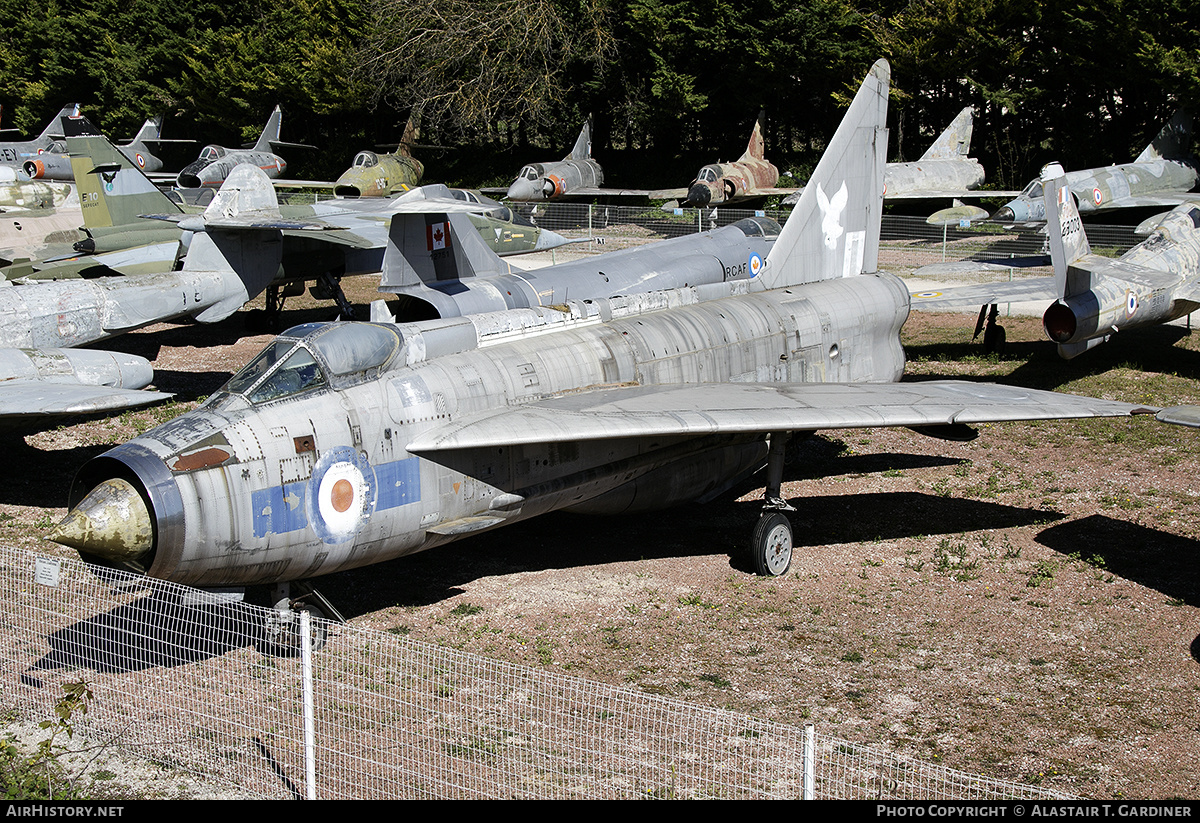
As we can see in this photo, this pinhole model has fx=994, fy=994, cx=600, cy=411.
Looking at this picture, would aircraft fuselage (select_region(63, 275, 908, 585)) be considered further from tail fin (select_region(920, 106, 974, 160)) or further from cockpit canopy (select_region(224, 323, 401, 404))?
tail fin (select_region(920, 106, 974, 160))

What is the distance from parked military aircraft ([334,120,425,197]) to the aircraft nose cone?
31.1 metres

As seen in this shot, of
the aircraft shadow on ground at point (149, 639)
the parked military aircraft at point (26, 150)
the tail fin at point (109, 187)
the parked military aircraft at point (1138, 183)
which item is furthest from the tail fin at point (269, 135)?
the aircraft shadow on ground at point (149, 639)

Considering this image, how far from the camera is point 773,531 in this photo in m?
11.4

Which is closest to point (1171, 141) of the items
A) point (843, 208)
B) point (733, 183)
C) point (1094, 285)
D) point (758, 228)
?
point (733, 183)

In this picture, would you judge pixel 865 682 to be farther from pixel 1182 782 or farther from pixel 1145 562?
pixel 1145 562

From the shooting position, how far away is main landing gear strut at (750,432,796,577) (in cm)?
1133

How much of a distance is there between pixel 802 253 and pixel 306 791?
10.0 metres

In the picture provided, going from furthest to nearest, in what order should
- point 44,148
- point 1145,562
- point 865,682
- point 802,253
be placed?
point 44,148 < point 802,253 < point 1145,562 < point 865,682

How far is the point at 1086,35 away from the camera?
35.2 m

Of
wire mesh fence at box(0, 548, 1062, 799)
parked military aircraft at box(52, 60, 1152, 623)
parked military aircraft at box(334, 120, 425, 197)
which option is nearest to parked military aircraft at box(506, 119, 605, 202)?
parked military aircraft at box(334, 120, 425, 197)

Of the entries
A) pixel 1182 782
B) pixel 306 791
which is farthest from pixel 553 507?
pixel 1182 782

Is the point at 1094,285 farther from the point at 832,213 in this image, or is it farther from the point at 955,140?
the point at 955,140

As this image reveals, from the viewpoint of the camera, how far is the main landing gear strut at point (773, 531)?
1133cm

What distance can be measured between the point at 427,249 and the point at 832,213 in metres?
6.32
